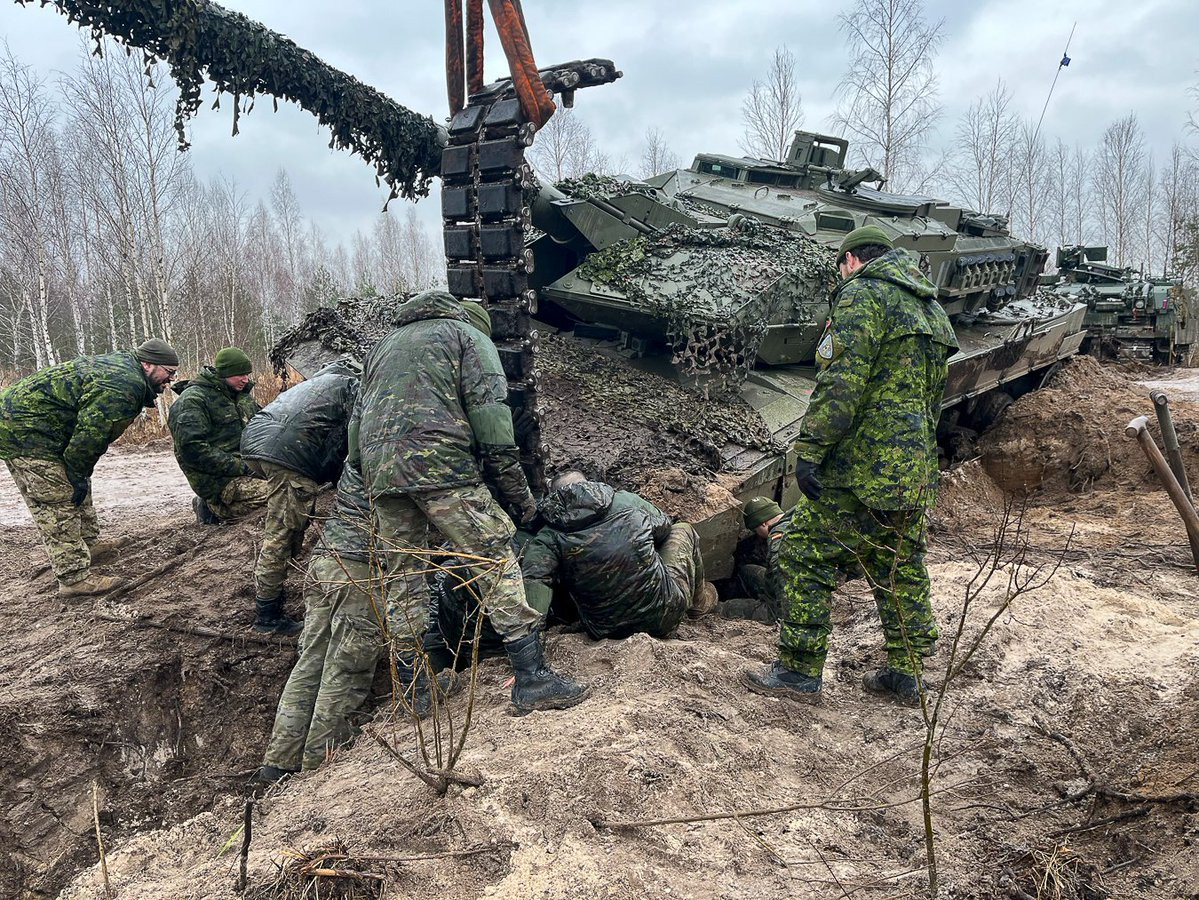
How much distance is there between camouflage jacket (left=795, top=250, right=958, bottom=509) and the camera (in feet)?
11.2

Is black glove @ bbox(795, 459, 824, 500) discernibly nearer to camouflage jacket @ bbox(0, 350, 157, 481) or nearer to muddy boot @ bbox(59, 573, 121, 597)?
camouflage jacket @ bbox(0, 350, 157, 481)

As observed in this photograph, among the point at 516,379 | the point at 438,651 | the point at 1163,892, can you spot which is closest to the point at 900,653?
the point at 1163,892

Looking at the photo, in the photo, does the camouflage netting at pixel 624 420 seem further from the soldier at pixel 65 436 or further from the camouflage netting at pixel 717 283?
the soldier at pixel 65 436

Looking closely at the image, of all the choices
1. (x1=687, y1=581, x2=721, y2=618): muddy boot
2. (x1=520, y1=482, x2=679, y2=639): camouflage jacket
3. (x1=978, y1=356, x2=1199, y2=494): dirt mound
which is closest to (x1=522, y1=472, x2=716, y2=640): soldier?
(x1=520, y1=482, x2=679, y2=639): camouflage jacket

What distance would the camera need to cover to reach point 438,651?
4.16 metres

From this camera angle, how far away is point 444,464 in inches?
136

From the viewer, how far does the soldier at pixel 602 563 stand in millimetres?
3951

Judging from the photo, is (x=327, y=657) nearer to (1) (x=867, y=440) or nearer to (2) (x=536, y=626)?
(2) (x=536, y=626)

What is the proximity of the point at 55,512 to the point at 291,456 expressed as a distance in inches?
75.7

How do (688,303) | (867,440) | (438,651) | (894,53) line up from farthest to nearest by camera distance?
(894,53)
(688,303)
(438,651)
(867,440)

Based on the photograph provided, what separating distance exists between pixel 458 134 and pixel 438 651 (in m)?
2.82

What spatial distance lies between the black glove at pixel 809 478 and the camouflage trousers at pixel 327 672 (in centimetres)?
192

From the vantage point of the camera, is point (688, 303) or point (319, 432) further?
point (688, 303)

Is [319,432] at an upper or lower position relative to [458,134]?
lower
